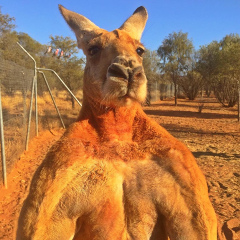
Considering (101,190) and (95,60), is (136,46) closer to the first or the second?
(95,60)

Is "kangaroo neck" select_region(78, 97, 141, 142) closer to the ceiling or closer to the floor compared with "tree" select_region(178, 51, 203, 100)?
closer to the floor

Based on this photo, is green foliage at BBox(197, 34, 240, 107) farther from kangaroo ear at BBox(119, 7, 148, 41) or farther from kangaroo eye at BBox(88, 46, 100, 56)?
kangaroo eye at BBox(88, 46, 100, 56)

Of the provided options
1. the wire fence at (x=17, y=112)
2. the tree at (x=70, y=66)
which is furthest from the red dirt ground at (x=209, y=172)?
the tree at (x=70, y=66)

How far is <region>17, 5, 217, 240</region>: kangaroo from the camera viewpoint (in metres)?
1.57

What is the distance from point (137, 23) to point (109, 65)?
1.14 metres

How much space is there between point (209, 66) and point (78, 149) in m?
26.6

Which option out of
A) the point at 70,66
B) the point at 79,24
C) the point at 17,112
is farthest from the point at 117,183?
the point at 70,66

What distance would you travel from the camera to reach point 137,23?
9.30 ft

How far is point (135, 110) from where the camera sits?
1.98m

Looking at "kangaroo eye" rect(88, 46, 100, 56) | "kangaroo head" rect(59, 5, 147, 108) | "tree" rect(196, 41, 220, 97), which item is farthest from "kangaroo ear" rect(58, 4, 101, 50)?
"tree" rect(196, 41, 220, 97)

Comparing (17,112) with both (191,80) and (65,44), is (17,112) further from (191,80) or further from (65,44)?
(191,80)

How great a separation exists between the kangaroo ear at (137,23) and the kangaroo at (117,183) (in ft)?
3.02

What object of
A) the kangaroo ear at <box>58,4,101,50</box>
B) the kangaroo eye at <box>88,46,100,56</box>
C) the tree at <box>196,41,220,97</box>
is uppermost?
the tree at <box>196,41,220,97</box>

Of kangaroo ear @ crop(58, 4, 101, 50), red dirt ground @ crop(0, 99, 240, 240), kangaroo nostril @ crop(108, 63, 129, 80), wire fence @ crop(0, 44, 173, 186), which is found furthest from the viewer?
wire fence @ crop(0, 44, 173, 186)
